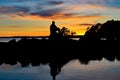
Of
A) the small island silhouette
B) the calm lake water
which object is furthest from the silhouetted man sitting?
the calm lake water

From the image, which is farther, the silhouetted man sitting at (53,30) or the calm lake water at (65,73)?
the silhouetted man sitting at (53,30)

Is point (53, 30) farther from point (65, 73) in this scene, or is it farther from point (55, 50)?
point (65, 73)

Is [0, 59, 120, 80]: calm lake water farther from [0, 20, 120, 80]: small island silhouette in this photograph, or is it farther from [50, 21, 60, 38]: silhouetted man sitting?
[50, 21, 60, 38]: silhouetted man sitting

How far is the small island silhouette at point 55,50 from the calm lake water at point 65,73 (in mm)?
2902

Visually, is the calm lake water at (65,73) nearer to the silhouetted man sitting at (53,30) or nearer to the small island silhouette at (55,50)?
the small island silhouette at (55,50)

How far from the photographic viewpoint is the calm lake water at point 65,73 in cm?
3062

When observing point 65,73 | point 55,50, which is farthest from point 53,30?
point 65,73

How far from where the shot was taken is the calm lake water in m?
30.6

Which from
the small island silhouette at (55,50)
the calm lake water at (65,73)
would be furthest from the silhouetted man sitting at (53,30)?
the calm lake water at (65,73)

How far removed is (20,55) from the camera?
49125mm

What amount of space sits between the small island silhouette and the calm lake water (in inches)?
114

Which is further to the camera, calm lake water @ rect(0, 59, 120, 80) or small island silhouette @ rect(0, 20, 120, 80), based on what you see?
small island silhouette @ rect(0, 20, 120, 80)

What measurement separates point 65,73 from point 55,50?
56.9ft

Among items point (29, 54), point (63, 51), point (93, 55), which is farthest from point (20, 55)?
point (93, 55)
